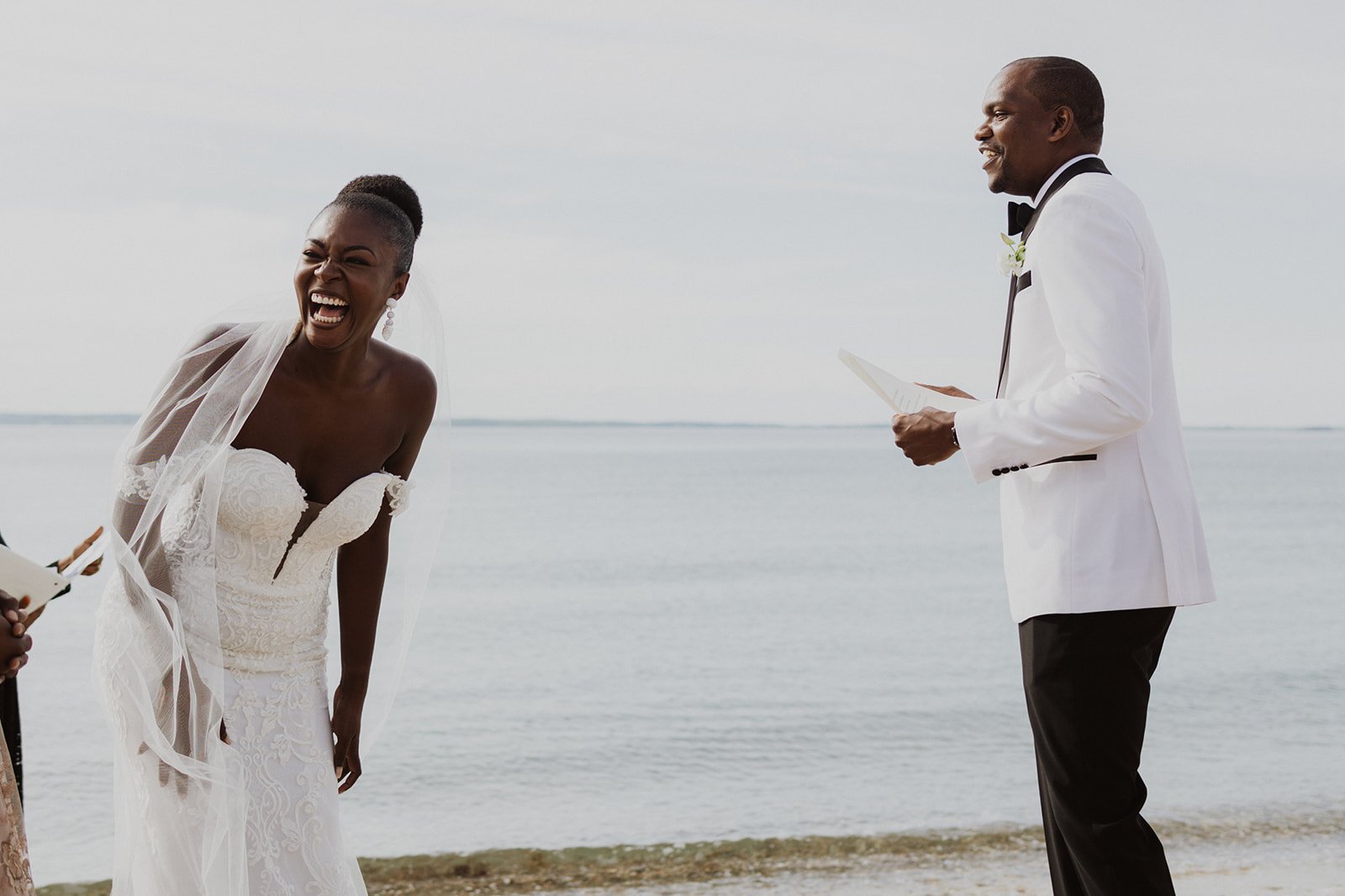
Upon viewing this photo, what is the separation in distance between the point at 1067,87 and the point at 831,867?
4532mm

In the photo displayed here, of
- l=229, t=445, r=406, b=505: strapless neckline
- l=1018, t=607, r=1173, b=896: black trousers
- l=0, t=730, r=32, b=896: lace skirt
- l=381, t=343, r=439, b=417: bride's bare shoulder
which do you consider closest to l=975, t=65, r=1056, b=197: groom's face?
l=1018, t=607, r=1173, b=896: black trousers

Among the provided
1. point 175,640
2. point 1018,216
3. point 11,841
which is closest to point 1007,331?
point 1018,216

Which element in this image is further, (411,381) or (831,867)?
(831,867)

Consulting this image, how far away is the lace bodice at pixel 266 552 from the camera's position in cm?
306

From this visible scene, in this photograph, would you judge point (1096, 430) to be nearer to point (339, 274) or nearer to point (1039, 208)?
point (1039, 208)

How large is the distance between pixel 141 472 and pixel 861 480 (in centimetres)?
6964

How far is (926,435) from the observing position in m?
2.96

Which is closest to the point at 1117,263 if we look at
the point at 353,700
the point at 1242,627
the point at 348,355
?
the point at 348,355

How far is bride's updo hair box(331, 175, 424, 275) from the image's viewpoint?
314cm

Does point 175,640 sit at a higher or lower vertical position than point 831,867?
higher

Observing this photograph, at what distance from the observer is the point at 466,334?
46.0 metres

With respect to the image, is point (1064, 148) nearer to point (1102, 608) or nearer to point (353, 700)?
point (1102, 608)

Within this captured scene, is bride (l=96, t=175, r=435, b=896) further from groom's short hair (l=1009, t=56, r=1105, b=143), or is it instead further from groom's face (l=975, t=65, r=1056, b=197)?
groom's short hair (l=1009, t=56, r=1105, b=143)

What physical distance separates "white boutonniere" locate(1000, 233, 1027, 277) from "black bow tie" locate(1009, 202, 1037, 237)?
0.09 feet
